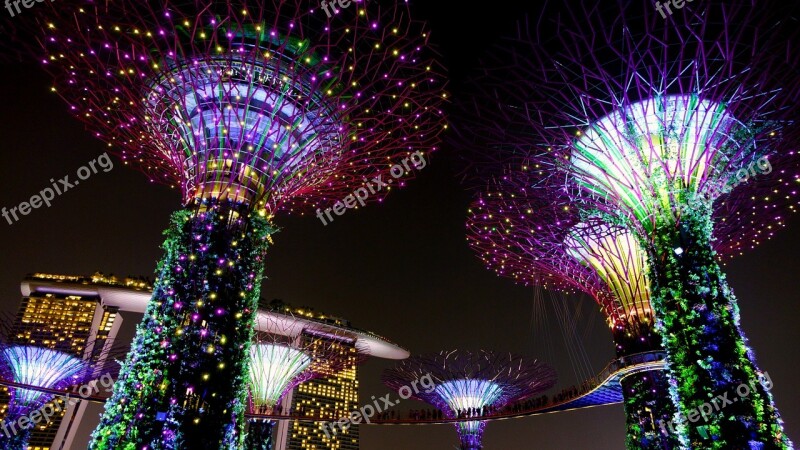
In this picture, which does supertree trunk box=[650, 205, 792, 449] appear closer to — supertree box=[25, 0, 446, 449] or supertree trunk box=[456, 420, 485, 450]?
supertree box=[25, 0, 446, 449]

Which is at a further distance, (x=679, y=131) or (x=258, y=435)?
(x=258, y=435)

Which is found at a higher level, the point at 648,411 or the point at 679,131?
the point at 679,131

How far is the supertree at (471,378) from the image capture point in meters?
26.5

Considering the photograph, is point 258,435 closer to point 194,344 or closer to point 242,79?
point 194,344

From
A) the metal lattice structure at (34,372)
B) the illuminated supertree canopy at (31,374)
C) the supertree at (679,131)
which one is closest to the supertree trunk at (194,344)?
the supertree at (679,131)

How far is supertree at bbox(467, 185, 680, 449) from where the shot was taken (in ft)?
48.8

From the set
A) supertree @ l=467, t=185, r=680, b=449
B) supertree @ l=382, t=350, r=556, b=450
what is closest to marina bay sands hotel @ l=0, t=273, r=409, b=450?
supertree @ l=382, t=350, r=556, b=450

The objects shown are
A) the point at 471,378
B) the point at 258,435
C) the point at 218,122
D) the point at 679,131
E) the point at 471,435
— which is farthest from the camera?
the point at 471,378

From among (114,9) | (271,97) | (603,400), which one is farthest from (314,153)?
(603,400)

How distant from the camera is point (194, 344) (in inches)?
377

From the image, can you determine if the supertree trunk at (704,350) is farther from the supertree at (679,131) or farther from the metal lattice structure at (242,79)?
the metal lattice structure at (242,79)

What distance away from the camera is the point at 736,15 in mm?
10164

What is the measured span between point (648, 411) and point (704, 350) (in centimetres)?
664

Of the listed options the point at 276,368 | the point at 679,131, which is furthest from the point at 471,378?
the point at 679,131
